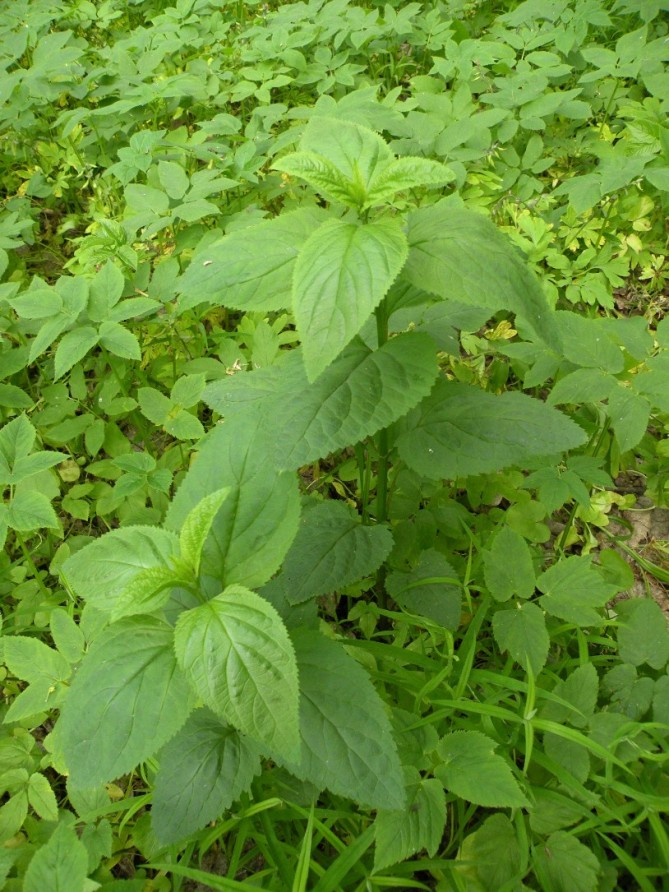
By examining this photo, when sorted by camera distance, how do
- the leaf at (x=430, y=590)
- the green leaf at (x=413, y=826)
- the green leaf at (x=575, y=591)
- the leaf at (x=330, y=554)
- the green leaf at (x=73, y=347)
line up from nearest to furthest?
the green leaf at (x=413, y=826), the leaf at (x=330, y=554), the green leaf at (x=575, y=591), the leaf at (x=430, y=590), the green leaf at (x=73, y=347)

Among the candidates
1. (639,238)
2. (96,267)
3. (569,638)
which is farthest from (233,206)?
(569,638)

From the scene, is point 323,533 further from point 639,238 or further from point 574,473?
point 639,238

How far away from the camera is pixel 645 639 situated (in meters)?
1.61

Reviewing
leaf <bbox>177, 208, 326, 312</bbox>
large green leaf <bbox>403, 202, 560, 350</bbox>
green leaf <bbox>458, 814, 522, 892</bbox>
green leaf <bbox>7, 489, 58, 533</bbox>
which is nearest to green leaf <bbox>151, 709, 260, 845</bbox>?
green leaf <bbox>458, 814, 522, 892</bbox>

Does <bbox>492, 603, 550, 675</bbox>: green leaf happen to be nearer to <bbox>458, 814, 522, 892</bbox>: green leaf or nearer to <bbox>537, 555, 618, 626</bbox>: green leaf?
<bbox>537, 555, 618, 626</bbox>: green leaf

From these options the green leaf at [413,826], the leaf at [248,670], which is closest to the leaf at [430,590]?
the green leaf at [413,826]

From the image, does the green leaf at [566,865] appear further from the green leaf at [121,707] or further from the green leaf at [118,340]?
the green leaf at [118,340]

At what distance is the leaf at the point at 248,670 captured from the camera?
1028mm

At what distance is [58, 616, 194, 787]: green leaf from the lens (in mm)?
1095

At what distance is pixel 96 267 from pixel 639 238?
2559mm

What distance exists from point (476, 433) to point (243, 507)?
1.89 feet

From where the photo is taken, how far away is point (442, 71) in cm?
299

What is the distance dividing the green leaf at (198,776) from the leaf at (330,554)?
0.34 metres

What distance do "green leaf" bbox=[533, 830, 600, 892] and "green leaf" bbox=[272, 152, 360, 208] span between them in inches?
58.9
